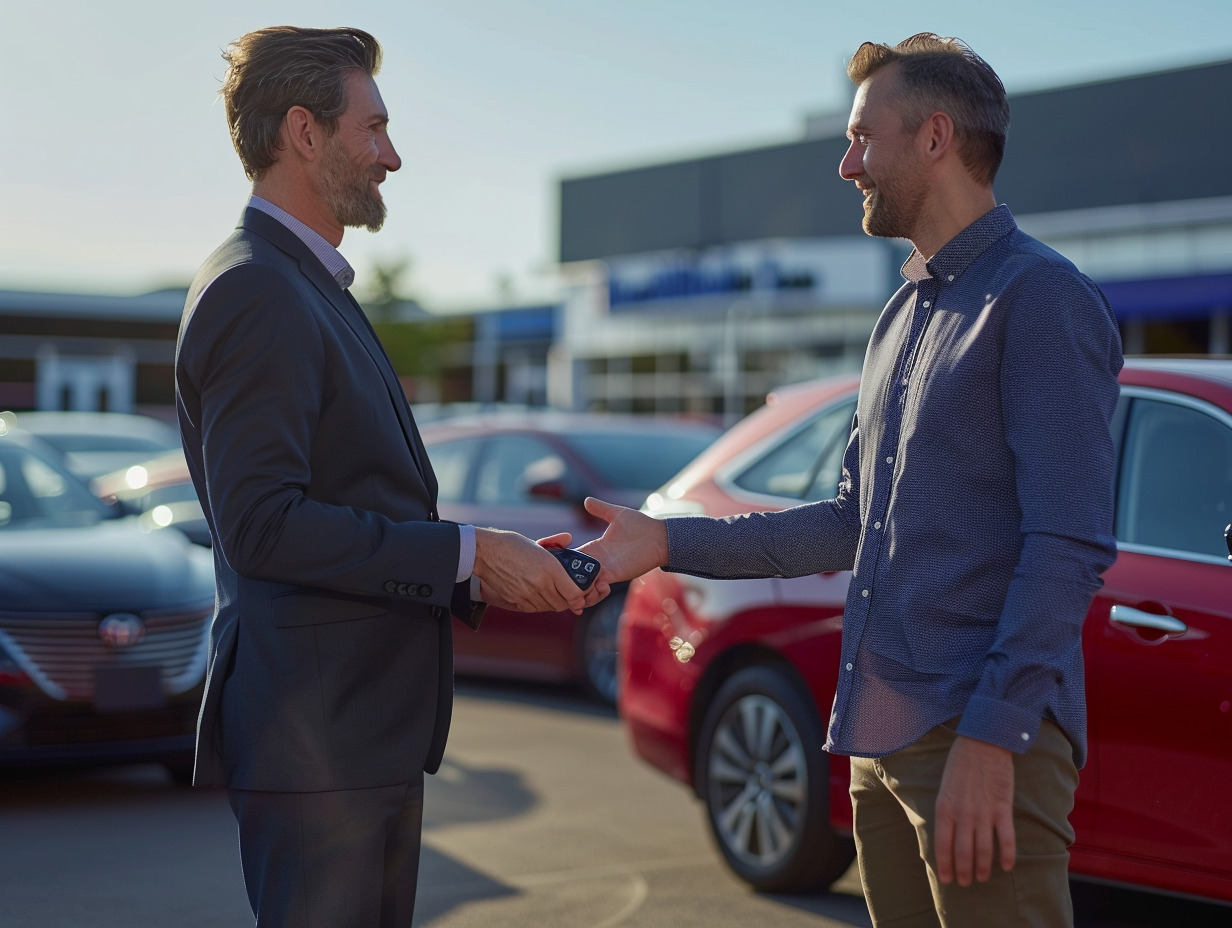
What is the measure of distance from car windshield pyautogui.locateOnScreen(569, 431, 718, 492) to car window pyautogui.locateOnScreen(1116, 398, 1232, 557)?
15.0ft

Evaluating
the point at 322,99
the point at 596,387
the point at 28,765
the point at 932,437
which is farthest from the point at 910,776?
the point at 596,387

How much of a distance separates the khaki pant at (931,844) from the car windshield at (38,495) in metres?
5.19

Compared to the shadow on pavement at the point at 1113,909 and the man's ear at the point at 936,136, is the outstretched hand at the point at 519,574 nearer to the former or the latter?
the man's ear at the point at 936,136

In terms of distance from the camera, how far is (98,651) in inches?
232

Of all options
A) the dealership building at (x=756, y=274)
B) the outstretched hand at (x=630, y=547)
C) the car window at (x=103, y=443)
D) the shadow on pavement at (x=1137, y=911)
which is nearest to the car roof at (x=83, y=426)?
the car window at (x=103, y=443)

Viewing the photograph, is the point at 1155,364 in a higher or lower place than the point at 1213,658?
higher

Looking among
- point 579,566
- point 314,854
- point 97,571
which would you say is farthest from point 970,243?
point 97,571

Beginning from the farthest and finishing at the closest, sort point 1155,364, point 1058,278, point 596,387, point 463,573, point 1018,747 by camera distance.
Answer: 1. point 596,387
2. point 1155,364
3. point 463,573
4. point 1058,278
5. point 1018,747

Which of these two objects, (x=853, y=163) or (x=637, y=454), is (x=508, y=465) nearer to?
(x=637, y=454)

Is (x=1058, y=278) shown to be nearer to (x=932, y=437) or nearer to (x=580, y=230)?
(x=932, y=437)

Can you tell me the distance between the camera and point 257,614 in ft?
7.89

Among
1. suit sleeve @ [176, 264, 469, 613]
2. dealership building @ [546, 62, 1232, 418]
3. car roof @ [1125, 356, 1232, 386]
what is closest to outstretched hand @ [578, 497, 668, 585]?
suit sleeve @ [176, 264, 469, 613]

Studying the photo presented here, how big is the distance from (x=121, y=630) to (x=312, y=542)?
3.99 meters

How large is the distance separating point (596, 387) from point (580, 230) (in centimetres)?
534
